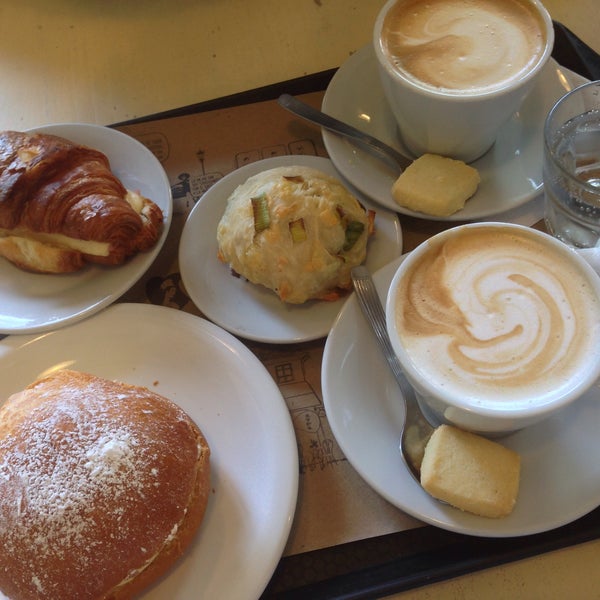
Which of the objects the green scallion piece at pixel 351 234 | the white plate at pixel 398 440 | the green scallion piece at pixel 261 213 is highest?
the green scallion piece at pixel 261 213

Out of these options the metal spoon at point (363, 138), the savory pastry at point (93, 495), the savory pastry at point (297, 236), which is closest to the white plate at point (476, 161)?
the metal spoon at point (363, 138)

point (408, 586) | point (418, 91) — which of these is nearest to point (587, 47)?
point (418, 91)

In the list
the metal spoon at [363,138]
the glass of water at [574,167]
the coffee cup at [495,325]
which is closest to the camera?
the coffee cup at [495,325]

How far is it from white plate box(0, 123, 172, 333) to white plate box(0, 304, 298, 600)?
0.03 meters

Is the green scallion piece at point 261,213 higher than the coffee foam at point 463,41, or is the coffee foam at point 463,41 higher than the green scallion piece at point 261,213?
the coffee foam at point 463,41

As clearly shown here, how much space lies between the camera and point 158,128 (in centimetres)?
147

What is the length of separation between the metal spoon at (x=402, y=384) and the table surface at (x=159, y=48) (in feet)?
2.44

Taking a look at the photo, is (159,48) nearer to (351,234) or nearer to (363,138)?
(363,138)

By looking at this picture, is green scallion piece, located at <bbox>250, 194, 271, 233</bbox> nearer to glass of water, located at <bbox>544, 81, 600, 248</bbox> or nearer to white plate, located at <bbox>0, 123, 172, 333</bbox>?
white plate, located at <bbox>0, 123, 172, 333</bbox>

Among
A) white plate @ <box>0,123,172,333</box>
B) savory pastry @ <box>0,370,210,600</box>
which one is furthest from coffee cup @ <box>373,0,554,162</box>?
savory pastry @ <box>0,370,210,600</box>

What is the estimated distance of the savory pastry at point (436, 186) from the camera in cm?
116

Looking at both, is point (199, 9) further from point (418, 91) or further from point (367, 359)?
point (367, 359)

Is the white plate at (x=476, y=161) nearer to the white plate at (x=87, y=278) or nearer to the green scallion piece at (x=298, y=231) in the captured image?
the green scallion piece at (x=298, y=231)

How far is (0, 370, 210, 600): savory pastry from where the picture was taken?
84cm
